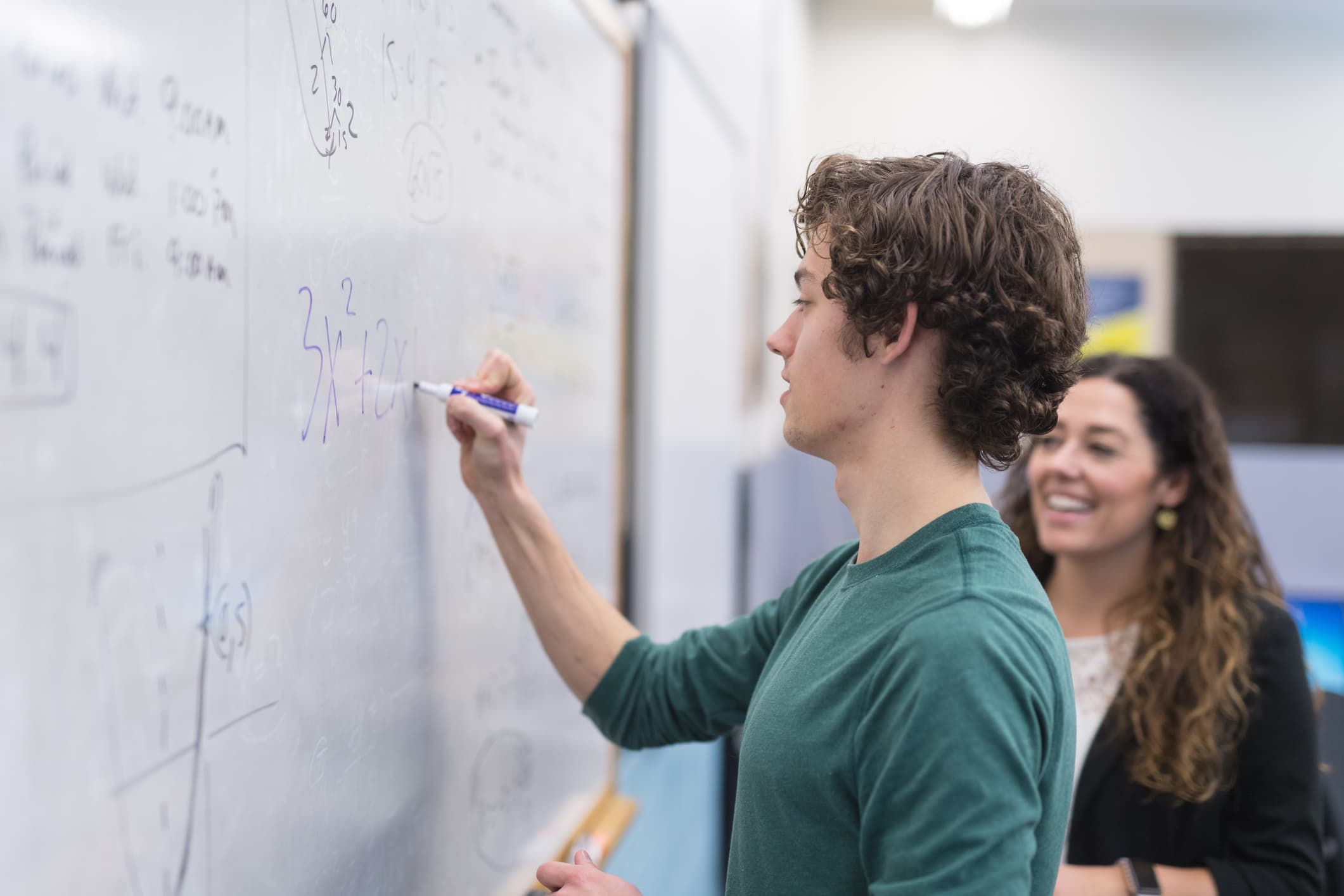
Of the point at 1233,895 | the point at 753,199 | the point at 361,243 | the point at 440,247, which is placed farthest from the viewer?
the point at 753,199

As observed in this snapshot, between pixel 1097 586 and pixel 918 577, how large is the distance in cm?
81

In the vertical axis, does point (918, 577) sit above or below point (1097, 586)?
above

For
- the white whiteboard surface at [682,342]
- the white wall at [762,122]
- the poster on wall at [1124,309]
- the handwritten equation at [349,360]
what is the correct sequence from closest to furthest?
the handwritten equation at [349,360] → the white whiteboard surface at [682,342] → the white wall at [762,122] → the poster on wall at [1124,309]

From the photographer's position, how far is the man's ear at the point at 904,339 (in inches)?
31.2

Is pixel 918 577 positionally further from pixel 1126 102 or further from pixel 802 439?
pixel 1126 102

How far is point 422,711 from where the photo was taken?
3.16ft

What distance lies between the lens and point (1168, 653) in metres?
1.32

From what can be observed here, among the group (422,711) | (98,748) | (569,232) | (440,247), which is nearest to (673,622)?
(569,232)

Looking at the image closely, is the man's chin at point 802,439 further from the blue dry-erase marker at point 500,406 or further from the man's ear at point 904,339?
the blue dry-erase marker at point 500,406

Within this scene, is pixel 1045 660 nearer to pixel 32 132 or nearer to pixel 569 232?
pixel 32 132

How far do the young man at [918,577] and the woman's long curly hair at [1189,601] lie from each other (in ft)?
1.76

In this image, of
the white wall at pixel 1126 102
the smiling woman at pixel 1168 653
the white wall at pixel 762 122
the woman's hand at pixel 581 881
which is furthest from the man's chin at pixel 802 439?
the white wall at pixel 1126 102

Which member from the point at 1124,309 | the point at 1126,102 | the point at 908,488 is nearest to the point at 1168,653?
the point at 908,488

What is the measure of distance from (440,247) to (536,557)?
33cm
